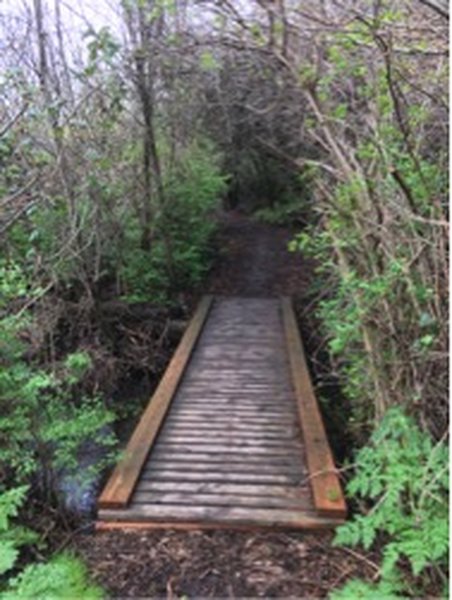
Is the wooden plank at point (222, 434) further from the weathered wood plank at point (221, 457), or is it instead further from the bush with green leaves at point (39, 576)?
the bush with green leaves at point (39, 576)

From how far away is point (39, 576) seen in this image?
2727 mm

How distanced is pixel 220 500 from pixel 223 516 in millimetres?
197

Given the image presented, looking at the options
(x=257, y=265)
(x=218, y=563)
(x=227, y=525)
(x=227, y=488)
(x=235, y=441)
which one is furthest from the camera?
(x=257, y=265)

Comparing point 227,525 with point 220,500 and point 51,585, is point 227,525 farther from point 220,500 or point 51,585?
point 51,585

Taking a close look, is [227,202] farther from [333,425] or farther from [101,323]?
[333,425]

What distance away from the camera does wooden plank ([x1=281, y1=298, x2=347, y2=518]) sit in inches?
138

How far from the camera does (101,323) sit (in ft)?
25.5

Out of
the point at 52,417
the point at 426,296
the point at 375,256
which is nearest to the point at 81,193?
the point at 52,417

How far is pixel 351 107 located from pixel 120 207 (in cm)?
451

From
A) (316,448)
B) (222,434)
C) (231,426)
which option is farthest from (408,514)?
(231,426)

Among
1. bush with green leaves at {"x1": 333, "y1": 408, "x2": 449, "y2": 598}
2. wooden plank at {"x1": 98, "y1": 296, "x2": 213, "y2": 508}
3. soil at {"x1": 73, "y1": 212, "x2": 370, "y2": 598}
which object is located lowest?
soil at {"x1": 73, "y1": 212, "x2": 370, "y2": 598}

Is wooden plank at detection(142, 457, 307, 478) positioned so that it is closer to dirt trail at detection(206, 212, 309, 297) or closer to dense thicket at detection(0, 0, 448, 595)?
dense thicket at detection(0, 0, 448, 595)

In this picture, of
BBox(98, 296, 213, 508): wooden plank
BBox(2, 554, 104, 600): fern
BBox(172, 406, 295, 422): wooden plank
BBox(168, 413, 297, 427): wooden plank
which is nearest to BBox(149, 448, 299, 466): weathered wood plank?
BBox(98, 296, 213, 508): wooden plank

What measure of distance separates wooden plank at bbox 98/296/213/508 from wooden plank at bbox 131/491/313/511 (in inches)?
5.2
